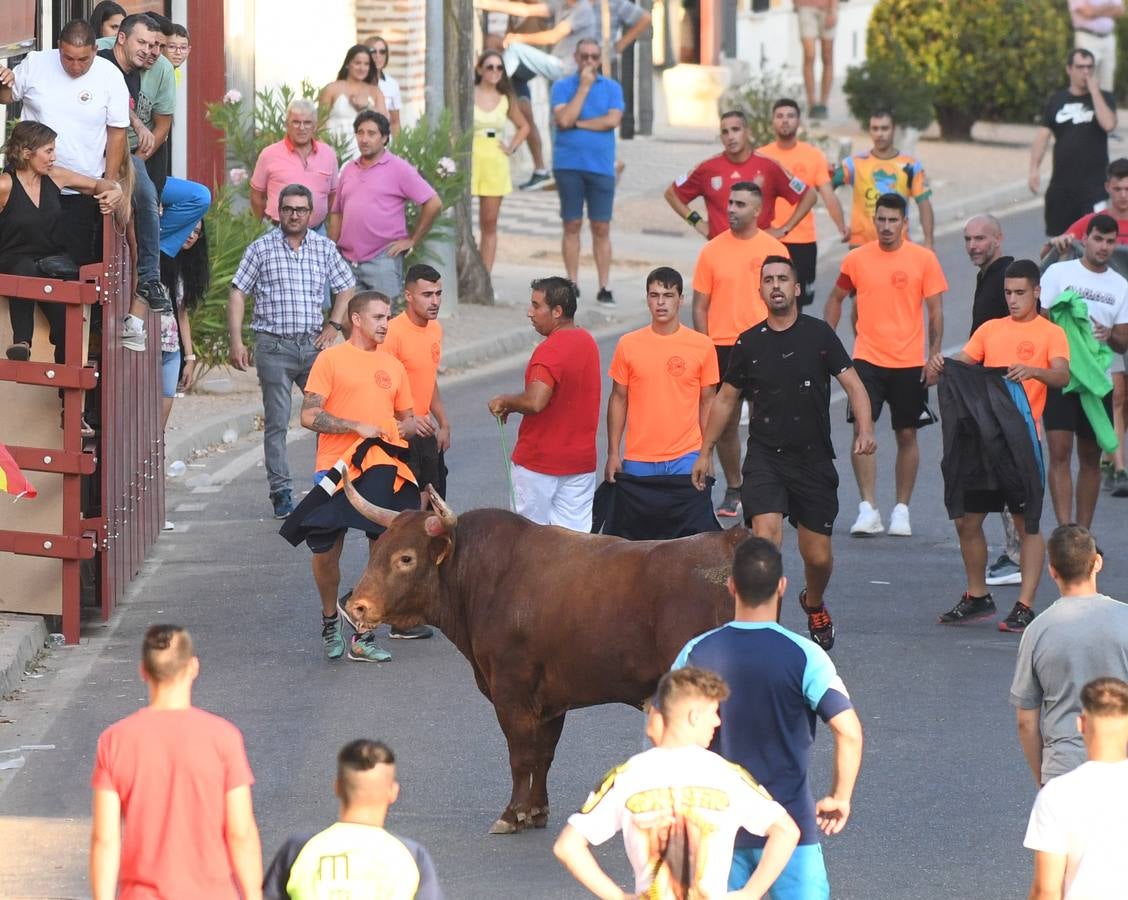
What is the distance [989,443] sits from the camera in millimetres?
11344

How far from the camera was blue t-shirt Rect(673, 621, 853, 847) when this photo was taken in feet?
20.3

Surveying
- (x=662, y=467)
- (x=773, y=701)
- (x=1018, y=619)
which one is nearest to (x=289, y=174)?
(x=662, y=467)

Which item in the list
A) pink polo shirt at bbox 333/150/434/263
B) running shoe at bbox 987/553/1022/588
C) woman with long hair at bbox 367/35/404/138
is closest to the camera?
running shoe at bbox 987/553/1022/588

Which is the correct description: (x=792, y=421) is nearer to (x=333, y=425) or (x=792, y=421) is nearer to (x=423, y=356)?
(x=423, y=356)

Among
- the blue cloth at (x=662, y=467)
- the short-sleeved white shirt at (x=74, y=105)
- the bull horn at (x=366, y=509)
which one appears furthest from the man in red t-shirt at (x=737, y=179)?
the bull horn at (x=366, y=509)

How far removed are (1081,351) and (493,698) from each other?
5.24 metres

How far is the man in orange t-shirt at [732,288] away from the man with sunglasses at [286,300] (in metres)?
2.16

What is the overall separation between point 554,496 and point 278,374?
2957 mm

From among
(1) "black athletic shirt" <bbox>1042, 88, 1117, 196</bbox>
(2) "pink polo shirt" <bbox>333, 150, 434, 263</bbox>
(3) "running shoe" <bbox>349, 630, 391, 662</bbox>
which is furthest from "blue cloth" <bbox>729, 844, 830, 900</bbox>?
(1) "black athletic shirt" <bbox>1042, 88, 1117, 196</bbox>

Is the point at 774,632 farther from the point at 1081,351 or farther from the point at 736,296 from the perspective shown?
the point at 736,296

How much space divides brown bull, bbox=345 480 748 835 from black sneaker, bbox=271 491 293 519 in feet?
16.7

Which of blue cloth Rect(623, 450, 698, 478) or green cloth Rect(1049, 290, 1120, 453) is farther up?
green cloth Rect(1049, 290, 1120, 453)

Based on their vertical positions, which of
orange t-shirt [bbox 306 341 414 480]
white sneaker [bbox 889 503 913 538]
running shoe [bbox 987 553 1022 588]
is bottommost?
running shoe [bbox 987 553 1022 588]

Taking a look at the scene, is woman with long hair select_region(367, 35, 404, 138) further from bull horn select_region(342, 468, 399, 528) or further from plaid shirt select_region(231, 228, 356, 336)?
bull horn select_region(342, 468, 399, 528)
